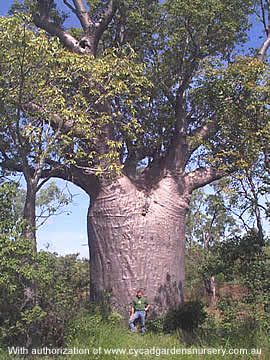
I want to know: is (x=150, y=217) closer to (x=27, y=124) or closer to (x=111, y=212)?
(x=111, y=212)

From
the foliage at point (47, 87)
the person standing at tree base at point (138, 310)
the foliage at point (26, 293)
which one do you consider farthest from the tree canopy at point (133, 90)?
the person standing at tree base at point (138, 310)

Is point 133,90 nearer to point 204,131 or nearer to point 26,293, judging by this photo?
point 204,131

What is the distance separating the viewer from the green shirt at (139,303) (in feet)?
23.2

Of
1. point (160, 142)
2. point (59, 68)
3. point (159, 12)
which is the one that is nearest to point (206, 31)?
point (159, 12)

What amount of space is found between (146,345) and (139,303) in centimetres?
134

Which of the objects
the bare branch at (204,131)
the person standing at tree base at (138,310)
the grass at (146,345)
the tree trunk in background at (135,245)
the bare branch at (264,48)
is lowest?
the grass at (146,345)

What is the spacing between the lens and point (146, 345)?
5793mm

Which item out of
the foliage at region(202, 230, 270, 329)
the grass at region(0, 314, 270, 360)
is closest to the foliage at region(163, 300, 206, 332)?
the grass at region(0, 314, 270, 360)

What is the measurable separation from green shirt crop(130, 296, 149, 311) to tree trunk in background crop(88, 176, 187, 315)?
0.33 meters

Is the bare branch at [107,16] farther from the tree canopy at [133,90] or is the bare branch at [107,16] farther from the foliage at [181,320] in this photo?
the foliage at [181,320]

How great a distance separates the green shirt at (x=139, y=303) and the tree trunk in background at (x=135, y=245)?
0.33 metres

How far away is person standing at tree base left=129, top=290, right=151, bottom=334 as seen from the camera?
6.97 meters

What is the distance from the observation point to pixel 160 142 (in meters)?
8.84

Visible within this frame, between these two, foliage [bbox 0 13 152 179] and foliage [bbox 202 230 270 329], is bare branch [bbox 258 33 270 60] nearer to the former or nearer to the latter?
foliage [bbox 0 13 152 179]
